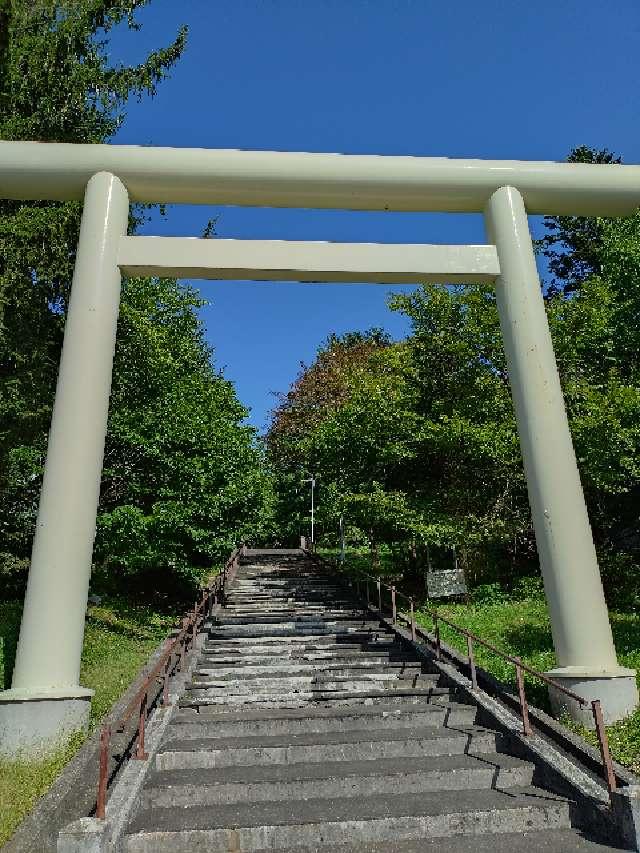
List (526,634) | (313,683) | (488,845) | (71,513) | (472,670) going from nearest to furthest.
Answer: (488,845), (71,513), (472,670), (313,683), (526,634)

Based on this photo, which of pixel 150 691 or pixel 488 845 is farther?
pixel 150 691

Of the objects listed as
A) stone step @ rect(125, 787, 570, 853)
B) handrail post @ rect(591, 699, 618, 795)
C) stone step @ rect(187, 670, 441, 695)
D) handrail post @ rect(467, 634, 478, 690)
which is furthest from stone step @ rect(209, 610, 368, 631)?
handrail post @ rect(591, 699, 618, 795)

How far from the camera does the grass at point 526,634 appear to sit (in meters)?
6.05

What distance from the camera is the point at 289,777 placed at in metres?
5.32

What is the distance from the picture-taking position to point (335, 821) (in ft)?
15.2

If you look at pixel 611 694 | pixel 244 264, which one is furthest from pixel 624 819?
pixel 244 264

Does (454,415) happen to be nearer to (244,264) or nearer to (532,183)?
(532,183)

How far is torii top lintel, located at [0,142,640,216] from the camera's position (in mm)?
7867

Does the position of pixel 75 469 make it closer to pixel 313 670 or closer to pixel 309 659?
pixel 313 670

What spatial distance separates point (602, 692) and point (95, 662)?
6792 millimetres

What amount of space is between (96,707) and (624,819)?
545cm

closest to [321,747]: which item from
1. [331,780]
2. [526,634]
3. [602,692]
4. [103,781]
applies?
[331,780]

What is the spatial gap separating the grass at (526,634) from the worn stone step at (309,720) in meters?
1.35

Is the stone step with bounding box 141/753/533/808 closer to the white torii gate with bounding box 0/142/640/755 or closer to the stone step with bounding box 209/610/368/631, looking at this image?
the white torii gate with bounding box 0/142/640/755
